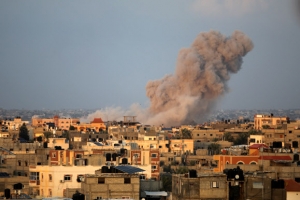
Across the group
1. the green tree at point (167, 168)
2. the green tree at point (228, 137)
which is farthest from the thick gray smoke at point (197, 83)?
the green tree at point (167, 168)

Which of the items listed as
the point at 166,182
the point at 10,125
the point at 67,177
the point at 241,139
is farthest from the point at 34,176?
the point at 10,125

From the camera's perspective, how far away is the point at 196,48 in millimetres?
148125

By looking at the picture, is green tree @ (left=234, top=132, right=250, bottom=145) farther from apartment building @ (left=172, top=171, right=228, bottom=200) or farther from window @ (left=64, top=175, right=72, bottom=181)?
apartment building @ (left=172, top=171, right=228, bottom=200)

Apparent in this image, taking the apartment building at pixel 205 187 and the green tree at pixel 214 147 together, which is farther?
the green tree at pixel 214 147

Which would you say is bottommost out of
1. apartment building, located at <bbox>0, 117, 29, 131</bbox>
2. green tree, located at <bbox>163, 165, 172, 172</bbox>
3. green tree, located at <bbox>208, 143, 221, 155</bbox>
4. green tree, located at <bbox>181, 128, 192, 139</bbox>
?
green tree, located at <bbox>163, 165, 172, 172</bbox>

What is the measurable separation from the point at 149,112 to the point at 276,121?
77.9 feet

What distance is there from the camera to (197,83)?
143500 millimetres

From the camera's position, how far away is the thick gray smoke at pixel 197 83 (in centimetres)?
14150

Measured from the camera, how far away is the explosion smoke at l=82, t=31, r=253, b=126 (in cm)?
14150

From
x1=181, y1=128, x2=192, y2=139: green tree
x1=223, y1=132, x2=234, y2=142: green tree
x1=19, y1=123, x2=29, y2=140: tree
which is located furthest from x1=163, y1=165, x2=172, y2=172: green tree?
x1=181, y1=128, x2=192, y2=139: green tree

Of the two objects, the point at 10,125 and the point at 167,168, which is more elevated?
the point at 10,125

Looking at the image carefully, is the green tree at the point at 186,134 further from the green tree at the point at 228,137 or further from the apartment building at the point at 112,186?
the apartment building at the point at 112,186

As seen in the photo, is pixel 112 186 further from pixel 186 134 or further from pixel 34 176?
pixel 186 134

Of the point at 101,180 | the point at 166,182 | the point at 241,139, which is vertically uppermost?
the point at 241,139
